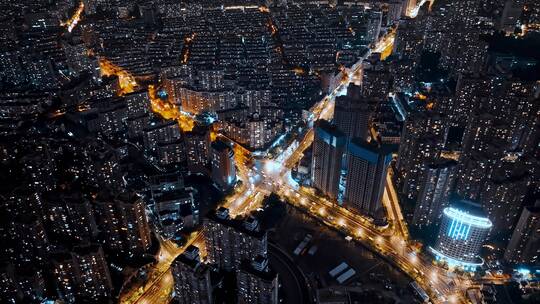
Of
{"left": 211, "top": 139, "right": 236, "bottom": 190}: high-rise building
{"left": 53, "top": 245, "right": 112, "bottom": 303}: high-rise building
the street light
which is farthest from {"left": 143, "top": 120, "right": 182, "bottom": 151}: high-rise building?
the street light

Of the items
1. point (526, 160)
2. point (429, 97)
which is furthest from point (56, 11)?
point (526, 160)

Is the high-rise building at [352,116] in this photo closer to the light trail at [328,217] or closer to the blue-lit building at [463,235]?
the light trail at [328,217]

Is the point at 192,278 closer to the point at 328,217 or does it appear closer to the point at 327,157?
the point at 328,217

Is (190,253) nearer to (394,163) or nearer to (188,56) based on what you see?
(394,163)

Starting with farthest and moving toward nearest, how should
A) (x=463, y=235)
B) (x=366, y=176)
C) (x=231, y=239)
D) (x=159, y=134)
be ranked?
(x=159, y=134) → (x=366, y=176) → (x=463, y=235) → (x=231, y=239)

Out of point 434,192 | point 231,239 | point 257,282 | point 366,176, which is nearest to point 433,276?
point 434,192

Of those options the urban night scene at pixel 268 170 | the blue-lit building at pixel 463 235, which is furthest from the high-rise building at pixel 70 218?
the blue-lit building at pixel 463 235

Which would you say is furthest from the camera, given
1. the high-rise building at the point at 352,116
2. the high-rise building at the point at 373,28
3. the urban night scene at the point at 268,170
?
the high-rise building at the point at 373,28

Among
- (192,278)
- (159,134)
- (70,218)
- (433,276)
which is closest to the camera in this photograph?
(192,278)
